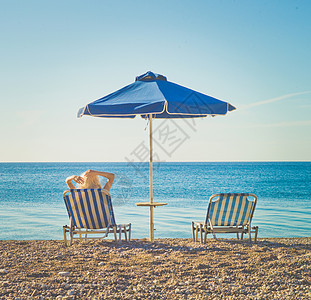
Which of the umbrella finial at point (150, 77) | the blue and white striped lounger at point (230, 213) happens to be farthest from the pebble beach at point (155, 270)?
the umbrella finial at point (150, 77)

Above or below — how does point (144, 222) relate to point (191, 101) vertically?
below

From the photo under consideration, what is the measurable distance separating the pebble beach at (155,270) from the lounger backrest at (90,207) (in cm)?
32

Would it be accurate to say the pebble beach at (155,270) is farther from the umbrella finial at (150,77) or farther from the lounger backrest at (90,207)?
the umbrella finial at (150,77)

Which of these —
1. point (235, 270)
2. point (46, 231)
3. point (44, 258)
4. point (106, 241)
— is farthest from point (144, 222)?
point (235, 270)

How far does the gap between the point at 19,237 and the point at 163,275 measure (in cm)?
535

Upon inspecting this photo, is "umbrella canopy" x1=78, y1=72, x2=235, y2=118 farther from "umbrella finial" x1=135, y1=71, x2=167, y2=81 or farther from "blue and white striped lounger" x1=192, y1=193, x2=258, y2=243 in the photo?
"blue and white striped lounger" x1=192, y1=193, x2=258, y2=243

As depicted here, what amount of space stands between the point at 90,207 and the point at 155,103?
5.32 feet

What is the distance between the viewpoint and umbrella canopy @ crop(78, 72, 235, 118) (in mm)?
4648

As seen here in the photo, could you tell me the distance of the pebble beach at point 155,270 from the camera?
319 centimetres

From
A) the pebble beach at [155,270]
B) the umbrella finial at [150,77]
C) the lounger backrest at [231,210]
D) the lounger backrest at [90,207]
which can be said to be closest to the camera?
the pebble beach at [155,270]

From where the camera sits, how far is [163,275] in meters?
3.72

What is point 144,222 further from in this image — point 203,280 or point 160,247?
point 203,280

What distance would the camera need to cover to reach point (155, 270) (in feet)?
12.7

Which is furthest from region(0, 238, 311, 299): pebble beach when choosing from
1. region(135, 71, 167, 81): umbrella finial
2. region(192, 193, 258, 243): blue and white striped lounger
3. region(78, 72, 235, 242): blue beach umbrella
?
region(135, 71, 167, 81): umbrella finial
